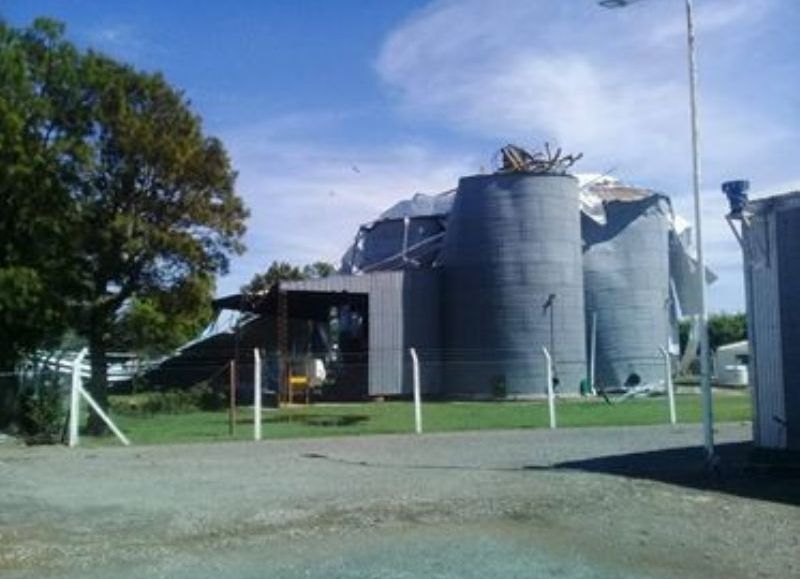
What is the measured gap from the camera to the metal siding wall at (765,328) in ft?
57.1

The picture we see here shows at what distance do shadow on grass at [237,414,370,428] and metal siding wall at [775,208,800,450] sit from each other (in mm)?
14996

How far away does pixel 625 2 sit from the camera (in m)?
16.7

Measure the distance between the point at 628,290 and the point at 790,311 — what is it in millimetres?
36821

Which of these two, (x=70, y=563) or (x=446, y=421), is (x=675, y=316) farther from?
(x=70, y=563)

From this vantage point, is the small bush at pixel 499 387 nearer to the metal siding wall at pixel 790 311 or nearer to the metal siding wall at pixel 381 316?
the metal siding wall at pixel 381 316

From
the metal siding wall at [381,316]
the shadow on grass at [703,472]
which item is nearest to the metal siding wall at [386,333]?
the metal siding wall at [381,316]

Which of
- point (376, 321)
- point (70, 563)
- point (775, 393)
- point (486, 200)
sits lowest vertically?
point (70, 563)

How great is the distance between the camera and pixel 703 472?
16984mm

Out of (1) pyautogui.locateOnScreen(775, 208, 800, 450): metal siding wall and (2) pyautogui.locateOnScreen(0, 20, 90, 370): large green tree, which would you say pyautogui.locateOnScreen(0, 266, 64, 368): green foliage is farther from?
(1) pyautogui.locateOnScreen(775, 208, 800, 450): metal siding wall

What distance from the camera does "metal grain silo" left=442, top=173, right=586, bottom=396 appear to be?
157 feet

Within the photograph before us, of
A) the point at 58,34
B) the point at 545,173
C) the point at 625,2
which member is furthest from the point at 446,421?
the point at 545,173

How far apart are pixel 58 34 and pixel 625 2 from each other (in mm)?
16967

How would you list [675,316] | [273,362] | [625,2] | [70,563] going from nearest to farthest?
[70,563] < [625,2] < [273,362] < [675,316]

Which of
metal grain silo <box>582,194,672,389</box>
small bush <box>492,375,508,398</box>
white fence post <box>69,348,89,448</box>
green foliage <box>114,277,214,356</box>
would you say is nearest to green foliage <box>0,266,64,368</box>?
green foliage <box>114,277,214,356</box>
